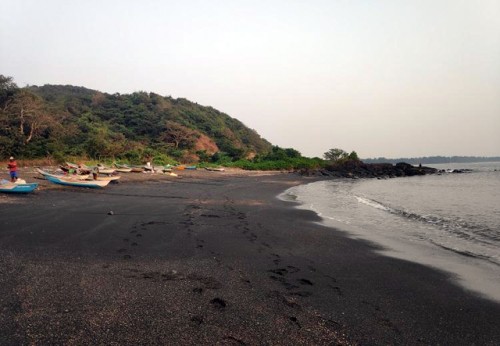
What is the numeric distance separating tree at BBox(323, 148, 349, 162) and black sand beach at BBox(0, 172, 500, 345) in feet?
222

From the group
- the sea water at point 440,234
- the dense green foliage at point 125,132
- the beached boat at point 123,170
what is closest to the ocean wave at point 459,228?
the sea water at point 440,234

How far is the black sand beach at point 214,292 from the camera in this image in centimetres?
383

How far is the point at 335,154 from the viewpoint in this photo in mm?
75688

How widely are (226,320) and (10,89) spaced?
47.4 metres

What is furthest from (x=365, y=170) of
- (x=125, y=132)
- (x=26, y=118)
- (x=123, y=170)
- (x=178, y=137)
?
(x=26, y=118)

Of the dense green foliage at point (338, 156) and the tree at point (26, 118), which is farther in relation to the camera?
the dense green foliage at point (338, 156)

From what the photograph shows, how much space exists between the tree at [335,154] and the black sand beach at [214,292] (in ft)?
222

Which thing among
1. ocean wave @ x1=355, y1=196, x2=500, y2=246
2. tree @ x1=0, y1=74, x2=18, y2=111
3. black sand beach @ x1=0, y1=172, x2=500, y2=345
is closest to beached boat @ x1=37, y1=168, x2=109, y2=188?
black sand beach @ x1=0, y1=172, x2=500, y2=345

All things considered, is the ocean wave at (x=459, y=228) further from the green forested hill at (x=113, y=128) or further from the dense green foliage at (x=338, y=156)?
the dense green foliage at (x=338, y=156)

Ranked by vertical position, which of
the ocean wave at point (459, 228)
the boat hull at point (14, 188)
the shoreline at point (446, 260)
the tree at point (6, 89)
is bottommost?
the ocean wave at point (459, 228)

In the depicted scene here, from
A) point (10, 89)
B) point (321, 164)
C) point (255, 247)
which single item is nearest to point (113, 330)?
point (255, 247)

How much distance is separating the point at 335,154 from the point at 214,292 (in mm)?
73918

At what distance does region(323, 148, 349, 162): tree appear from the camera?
74.6 m

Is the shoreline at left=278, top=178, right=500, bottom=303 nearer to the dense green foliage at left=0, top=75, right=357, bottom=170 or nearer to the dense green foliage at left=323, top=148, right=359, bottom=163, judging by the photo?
the dense green foliage at left=0, top=75, right=357, bottom=170
